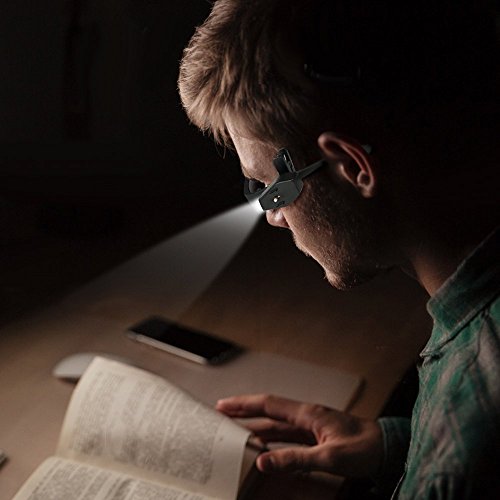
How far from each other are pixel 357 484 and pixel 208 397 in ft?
0.81

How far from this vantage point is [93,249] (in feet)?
4.41

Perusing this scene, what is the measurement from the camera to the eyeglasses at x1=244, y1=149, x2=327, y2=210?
30.6 inches

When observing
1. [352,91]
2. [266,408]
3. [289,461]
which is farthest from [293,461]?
[352,91]

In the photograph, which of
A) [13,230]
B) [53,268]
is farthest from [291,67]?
[53,268]

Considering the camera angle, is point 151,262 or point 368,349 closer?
point 368,349

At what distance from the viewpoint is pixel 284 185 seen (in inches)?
31.5

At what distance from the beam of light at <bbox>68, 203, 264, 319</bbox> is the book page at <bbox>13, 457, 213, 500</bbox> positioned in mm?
421

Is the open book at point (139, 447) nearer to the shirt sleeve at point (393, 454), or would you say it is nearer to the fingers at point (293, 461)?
the fingers at point (293, 461)

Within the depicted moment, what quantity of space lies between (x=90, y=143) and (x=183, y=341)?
34 cm

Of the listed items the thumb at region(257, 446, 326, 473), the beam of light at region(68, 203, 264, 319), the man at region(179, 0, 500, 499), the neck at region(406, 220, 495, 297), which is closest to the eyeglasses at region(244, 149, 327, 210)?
the man at region(179, 0, 500, 499)

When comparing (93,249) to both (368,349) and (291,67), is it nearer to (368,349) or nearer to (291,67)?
(368,349)

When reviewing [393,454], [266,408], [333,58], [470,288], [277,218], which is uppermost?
[333,58]

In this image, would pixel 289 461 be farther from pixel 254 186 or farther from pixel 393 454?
pixel 254 186

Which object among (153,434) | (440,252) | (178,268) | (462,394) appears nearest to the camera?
(462,394)
